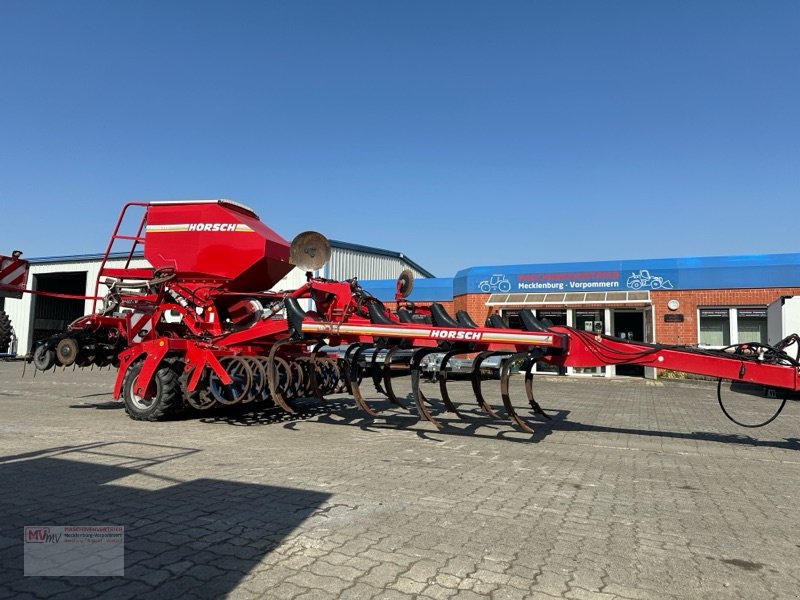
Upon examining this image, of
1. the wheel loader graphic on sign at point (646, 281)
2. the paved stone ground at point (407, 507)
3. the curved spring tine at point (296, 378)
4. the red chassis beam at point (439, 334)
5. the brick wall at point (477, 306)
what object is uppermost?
the wheel loader graphic on sign at point (646, 281)

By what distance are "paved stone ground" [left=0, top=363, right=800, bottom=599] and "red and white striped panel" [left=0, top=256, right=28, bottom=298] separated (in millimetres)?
2644

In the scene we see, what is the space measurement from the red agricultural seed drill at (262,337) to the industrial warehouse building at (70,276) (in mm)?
17203

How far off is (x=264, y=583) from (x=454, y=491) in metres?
2.42

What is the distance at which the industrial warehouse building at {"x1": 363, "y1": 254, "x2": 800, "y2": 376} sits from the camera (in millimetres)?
20078

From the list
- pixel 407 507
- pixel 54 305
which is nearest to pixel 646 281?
pixel 407 507

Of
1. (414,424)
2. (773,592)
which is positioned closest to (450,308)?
(414,424)

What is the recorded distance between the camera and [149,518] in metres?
4.21

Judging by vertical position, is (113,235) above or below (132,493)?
above

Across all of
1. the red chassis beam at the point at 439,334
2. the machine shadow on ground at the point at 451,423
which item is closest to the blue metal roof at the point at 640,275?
the machine shadow on ground at the point at 451,423

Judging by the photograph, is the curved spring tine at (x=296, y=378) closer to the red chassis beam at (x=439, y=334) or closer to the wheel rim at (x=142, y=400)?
the red chassis beam at (x=439, y=334)

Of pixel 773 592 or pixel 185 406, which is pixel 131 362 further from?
pixel 773 592

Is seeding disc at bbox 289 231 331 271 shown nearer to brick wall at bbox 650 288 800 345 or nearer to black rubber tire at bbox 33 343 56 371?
black rubber tire at bbox 33 343 56 371

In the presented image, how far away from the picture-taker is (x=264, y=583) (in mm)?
3164

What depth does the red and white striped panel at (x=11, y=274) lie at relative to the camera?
990 cm
